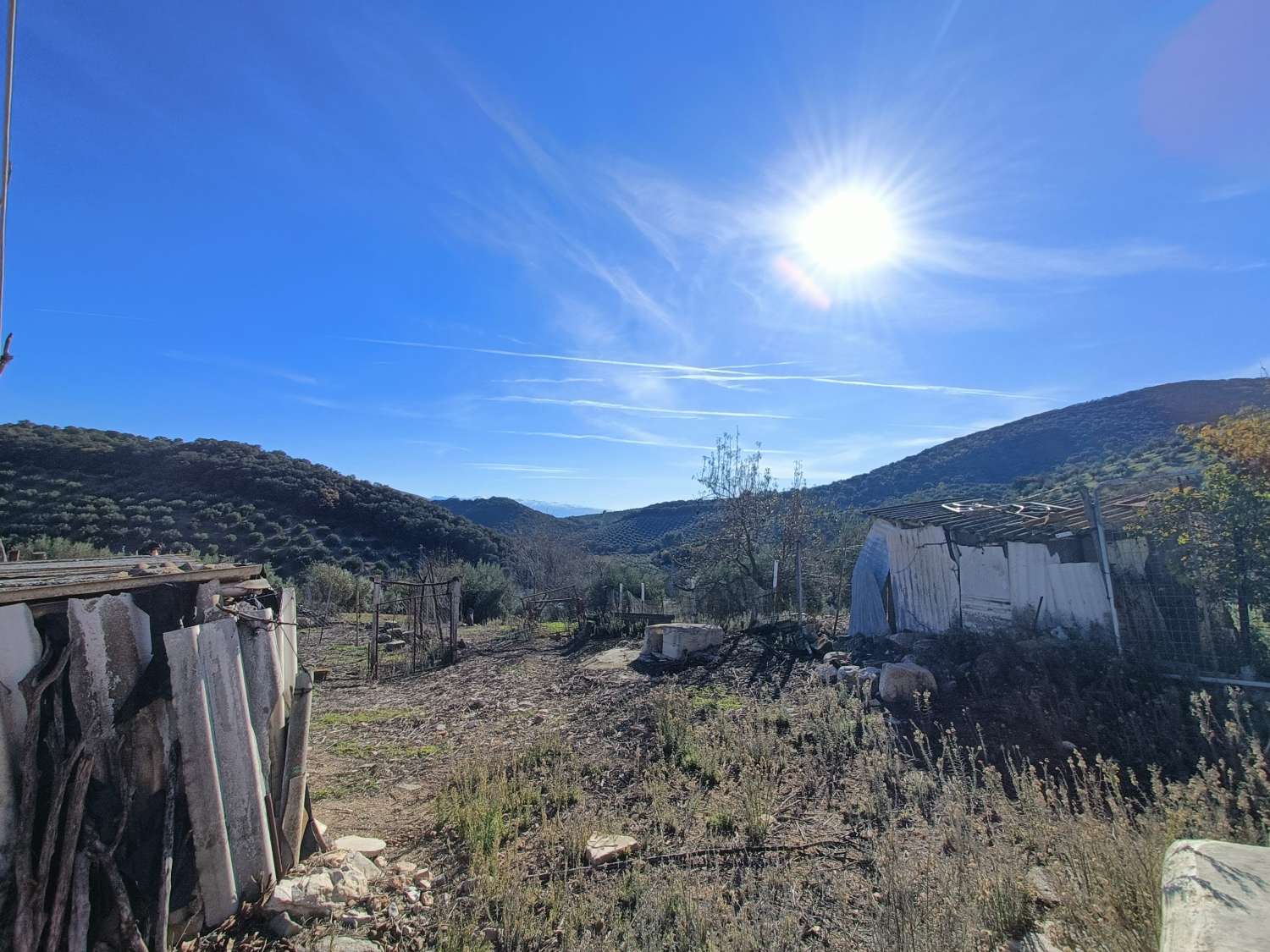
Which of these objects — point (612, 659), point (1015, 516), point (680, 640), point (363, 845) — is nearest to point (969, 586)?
point (1015, 516)

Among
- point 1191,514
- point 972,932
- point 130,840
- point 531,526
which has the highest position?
point 531,526

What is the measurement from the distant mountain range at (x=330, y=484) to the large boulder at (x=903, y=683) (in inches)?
389

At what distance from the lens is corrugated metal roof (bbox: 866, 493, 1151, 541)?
8.31m

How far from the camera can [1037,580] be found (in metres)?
9.05

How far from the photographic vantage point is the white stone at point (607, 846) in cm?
407

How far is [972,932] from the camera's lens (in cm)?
265

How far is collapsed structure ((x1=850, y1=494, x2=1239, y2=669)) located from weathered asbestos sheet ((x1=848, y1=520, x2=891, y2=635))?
28 millimetres

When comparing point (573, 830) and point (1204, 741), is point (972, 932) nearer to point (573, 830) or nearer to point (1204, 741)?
point (573, 830)

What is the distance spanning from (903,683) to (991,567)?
141 inches

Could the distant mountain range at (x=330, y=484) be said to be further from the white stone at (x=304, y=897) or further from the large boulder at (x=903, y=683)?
the white stone at (x=304, y=897)

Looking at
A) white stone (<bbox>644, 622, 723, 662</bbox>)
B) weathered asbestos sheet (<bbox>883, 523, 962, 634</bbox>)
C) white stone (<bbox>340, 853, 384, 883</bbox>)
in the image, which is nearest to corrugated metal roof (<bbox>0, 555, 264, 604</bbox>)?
white stone (<bbox>340, 853, 384, 883</bbox>)

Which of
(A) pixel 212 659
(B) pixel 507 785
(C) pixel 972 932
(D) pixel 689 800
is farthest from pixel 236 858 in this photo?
(C) pixel 972 932

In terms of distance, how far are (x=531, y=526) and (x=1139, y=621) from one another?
104 feet

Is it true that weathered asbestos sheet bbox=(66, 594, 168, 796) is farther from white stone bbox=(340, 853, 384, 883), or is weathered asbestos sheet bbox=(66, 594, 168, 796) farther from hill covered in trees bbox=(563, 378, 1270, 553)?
hill covered in trees bbox=(563, 378, 1270, 553)
